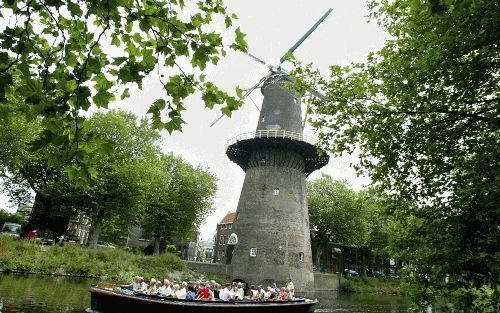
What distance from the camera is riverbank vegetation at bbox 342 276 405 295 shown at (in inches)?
1839

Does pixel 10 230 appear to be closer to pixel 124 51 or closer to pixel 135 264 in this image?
pixel 135 264

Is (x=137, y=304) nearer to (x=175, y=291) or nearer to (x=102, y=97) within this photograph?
(x=175, y=291)

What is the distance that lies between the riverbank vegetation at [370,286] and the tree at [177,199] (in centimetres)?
2062

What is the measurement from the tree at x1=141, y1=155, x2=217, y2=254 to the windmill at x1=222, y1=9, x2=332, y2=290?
211 inches

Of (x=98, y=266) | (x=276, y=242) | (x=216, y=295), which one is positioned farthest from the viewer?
(x=276, y=242)

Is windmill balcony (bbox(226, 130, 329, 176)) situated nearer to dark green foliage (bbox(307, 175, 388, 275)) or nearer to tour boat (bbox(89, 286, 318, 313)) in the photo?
dark green foliage (bbox(307, 175, 388, 275))

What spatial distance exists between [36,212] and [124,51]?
3696 centimetres

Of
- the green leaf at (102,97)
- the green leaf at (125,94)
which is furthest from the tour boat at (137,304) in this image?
the green leaf at (102,97)

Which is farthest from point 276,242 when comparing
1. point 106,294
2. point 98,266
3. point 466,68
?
point 466,68

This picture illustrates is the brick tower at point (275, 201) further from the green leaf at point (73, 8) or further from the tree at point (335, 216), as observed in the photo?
the green leaf at point (73, 8)

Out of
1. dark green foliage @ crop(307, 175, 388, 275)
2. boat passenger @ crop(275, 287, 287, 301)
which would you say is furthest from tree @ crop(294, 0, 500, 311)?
dark green foliage @ crop(307, 175, 388, 275)

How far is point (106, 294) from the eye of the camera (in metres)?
14.6

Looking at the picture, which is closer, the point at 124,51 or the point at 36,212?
the point at 124,51

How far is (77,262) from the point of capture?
86.5ft
